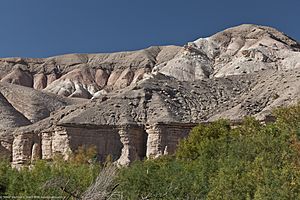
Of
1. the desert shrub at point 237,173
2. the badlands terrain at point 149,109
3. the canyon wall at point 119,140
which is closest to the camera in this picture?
the desert shrub at point 237,173

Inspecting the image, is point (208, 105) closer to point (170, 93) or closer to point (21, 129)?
point (170, 93)

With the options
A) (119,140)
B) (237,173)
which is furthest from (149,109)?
(237,173)

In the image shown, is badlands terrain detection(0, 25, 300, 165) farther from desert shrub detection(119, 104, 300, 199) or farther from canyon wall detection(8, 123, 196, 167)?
desert shrub detection(119, 104, 300, 199)

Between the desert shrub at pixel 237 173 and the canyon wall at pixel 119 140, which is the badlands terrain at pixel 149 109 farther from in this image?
the desert shrub at pixel 237 173

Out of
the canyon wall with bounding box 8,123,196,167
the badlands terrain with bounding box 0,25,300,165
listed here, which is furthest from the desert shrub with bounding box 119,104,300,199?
the badlands terrain with bounding box 0,25,300,165

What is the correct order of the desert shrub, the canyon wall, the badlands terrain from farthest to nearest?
the badlands terrain < the canyon wall < the desert shrub

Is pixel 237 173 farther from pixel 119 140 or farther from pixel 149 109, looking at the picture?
pixel 149 109

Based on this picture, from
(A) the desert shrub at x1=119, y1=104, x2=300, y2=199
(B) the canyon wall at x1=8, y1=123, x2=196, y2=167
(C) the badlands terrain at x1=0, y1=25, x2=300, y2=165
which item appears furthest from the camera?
(C) the badlands terrain at x1=0, y1=25, x2=300, y2=165

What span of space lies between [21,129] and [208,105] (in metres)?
20.6

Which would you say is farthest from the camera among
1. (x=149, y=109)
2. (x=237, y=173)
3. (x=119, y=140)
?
(x=149, y=109)

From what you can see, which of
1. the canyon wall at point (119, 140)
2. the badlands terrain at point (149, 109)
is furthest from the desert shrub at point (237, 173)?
the badlands terrain at point (149, 109)

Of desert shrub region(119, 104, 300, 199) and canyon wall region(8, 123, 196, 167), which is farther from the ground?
canyon wall region(8, 123, 196, 167)

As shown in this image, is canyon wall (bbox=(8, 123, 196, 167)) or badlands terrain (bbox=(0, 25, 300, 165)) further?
badlands terrain (bbox=(0, 25, 300, 165))

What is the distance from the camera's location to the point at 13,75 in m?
130
